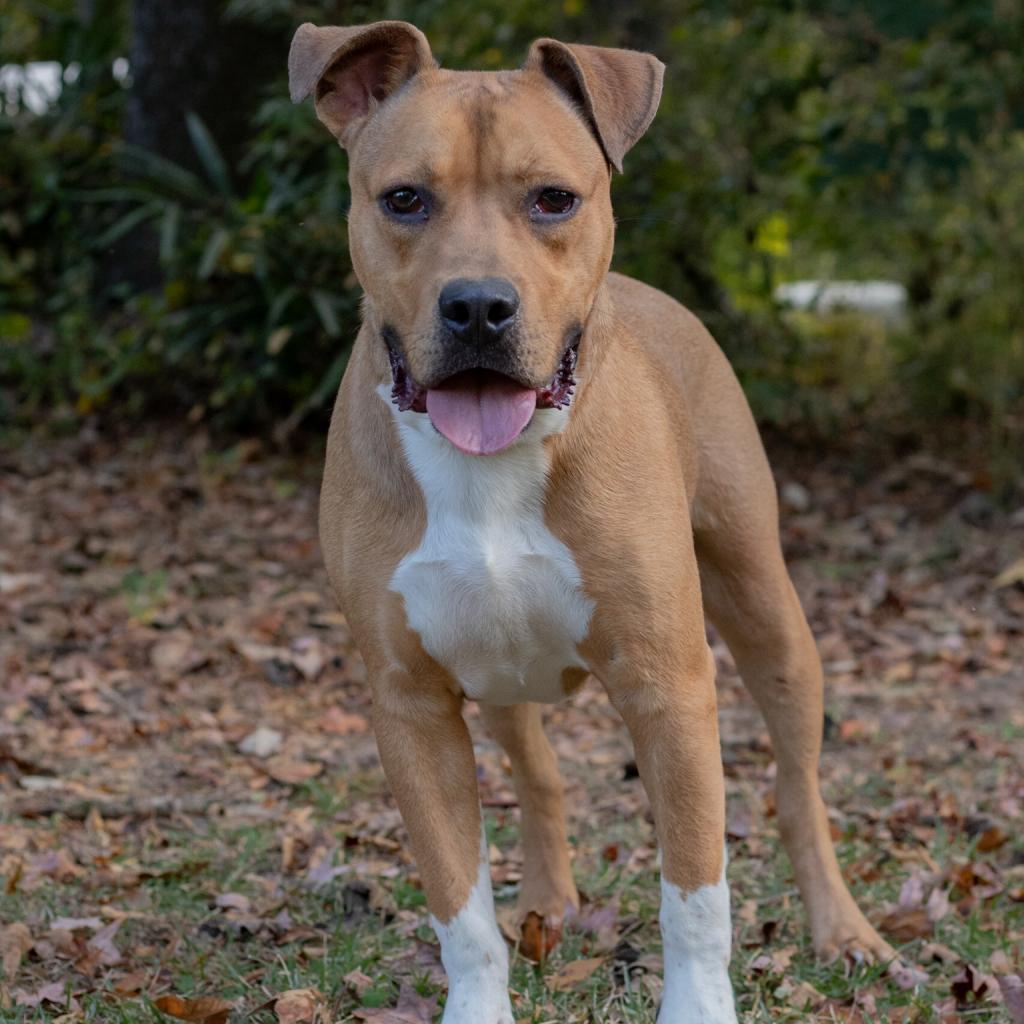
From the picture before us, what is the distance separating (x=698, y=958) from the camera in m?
3.42

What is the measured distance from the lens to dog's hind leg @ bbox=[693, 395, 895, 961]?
419 cm

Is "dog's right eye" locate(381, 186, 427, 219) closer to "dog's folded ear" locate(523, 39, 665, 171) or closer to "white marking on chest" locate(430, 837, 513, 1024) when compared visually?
"dog's folded ear" locate(523, 39, 665, 171)

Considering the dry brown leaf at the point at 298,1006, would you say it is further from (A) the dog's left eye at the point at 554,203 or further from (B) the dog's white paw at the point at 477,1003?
(A) the dog's left eye at the point at 554,203

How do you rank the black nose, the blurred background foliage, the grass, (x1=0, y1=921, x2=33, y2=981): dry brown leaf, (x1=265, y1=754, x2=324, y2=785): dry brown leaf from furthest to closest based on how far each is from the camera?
the blurred background foliage
(x1=265, y1=754, x2=324, y2=785): dry brown leaf
(x1=0, y1=921, x2=33, y2=981): dry brown leaf
the grass
the black nose

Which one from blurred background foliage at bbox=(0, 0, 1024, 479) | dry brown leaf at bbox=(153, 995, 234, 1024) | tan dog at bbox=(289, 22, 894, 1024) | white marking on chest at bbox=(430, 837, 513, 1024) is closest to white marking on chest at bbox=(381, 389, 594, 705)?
tan dog at bbox=(289, 22, 894, 1024)

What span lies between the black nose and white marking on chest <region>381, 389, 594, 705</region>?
37 centimetres

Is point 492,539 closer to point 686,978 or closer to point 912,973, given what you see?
point 686,978

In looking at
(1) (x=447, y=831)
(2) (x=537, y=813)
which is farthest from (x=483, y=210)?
(2) (x=537, y=813)

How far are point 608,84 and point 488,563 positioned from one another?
1108 millimetres

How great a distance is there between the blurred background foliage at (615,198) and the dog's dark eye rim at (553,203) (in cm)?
508

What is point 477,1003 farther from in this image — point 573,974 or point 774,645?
point 774,645

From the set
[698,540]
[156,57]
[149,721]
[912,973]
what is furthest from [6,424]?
[912,973]

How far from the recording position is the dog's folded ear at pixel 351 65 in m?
3.49

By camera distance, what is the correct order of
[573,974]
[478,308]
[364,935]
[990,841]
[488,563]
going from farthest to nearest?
[990,841] → [364,935] → [573,974] → [488,563] → [478,308]
